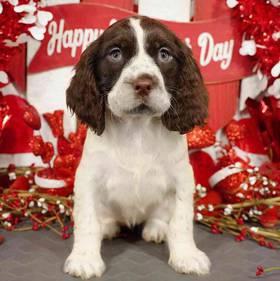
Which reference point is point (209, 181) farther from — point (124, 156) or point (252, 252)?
point (124, 156)

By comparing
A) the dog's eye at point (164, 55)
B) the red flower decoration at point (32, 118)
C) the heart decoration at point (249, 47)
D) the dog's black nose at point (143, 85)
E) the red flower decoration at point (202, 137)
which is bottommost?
the red flower decoration at point (202, 137)

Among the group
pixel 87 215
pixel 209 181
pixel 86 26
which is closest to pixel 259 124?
pixel 209 181

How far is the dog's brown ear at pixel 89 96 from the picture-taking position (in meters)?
2.52

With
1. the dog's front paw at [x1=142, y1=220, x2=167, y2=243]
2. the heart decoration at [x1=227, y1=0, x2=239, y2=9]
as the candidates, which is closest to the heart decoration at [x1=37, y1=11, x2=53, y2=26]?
the heart decoration at [x1=227, y1=0, x2=239, y2=9]

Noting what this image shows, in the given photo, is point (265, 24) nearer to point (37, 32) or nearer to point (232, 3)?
point (232, 3)

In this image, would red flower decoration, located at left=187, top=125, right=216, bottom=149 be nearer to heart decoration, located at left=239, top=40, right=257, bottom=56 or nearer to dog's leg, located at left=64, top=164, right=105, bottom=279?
heart decoration, located at left=239, top=40, right=257, bottom=56

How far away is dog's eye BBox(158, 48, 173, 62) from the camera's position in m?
2.48

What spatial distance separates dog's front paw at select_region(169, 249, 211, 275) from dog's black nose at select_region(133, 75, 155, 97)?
2.72 feet

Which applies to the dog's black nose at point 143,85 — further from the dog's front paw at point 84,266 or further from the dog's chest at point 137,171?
the dog's front paw at point 84,266

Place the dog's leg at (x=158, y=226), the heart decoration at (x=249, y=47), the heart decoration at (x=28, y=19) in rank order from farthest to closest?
1. the heart decoration at (x=249, y=47)
2. the heart decoration at (x=28, y=19)
3. the dog's leg at (x=158, y=226)

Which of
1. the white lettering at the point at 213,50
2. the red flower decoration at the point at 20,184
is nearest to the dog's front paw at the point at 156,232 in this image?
the red flower decoration at the point at 20,184

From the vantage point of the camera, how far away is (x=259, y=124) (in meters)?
3.67

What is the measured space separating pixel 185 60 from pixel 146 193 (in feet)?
2.29

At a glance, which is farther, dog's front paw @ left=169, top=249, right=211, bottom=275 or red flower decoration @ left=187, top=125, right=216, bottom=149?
red flower decoration @ left=187, top=125, right=216, bottom=149
